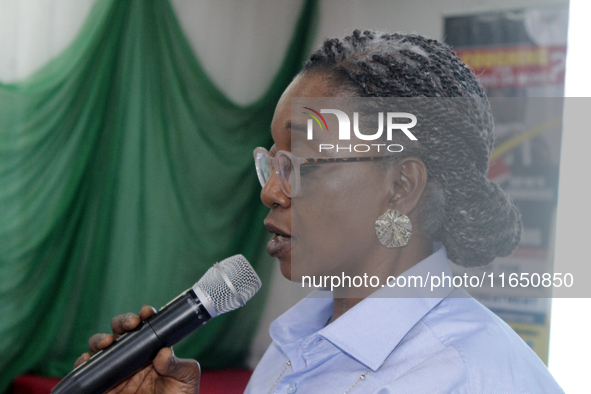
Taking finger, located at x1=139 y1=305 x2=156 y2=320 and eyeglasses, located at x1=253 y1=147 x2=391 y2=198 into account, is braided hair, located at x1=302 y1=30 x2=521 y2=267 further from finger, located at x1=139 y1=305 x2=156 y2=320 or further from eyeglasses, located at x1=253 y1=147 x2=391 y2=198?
finger, located at x1=139 y1=305 x2=156 y2=320

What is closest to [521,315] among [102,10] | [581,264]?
[581,264]

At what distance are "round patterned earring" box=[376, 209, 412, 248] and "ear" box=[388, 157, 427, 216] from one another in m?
0.02

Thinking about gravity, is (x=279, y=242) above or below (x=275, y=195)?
below

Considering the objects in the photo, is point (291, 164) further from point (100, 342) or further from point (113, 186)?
point (113, 186)

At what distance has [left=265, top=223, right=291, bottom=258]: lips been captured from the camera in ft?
3.58

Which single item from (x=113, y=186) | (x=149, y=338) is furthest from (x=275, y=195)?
(x=113, y=186)

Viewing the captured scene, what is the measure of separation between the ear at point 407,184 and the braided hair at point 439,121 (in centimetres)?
3

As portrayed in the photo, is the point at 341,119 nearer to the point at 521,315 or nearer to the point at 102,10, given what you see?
the point at 102,10

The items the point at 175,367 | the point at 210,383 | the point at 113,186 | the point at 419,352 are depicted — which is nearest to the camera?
the point at 419,352

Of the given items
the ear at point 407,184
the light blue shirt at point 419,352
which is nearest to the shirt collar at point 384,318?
the light blue shirt at point 419,352

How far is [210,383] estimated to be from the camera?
2830 mm

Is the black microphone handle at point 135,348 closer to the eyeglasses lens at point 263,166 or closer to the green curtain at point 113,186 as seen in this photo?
the eyeglasses lens at point 263,166

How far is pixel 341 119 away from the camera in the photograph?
1.03 meters

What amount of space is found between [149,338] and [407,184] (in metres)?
0.63
